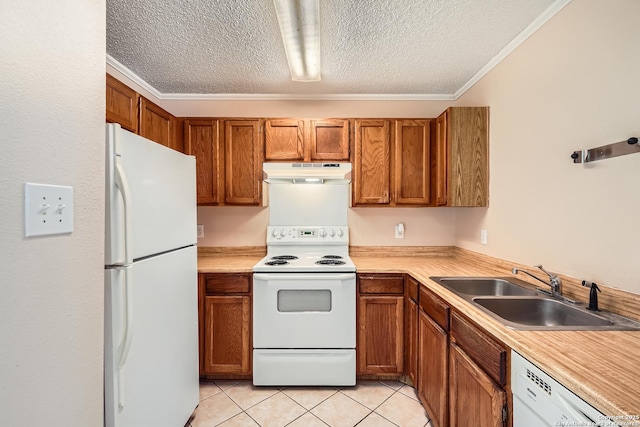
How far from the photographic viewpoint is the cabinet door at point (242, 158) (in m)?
2.45

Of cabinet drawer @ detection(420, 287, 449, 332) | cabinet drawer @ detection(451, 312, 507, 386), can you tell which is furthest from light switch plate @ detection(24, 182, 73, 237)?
cabinet drawer @ detection(420, 287, 449, 332)

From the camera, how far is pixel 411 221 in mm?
2760

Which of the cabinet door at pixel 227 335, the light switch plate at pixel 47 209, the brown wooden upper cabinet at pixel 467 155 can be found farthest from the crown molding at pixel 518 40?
the cabinet door at pixel 227 335

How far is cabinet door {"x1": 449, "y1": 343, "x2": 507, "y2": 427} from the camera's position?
103 centimetres

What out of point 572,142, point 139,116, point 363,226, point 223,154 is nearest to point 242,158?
point 223,154

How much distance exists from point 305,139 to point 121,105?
4.43 ft

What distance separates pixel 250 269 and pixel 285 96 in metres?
1.72

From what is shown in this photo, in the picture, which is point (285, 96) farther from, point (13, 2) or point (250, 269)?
point (13, 2)

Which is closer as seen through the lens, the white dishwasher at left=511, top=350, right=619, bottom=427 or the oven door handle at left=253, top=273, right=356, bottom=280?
the white dishwasher at left=511, top=350, right=619, bottom=427

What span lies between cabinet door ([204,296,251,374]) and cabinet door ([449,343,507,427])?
1459 millimetres

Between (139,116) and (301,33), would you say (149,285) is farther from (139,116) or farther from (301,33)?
(301,33)

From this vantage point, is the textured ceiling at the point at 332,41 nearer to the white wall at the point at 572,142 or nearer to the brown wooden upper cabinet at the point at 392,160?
the white wall at the point at 572,142

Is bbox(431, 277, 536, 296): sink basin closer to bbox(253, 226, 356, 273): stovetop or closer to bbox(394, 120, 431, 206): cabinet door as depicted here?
bbox(394, 120, 431, 206): cabinet door

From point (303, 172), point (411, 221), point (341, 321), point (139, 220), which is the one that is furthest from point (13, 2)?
point (411, 221)
